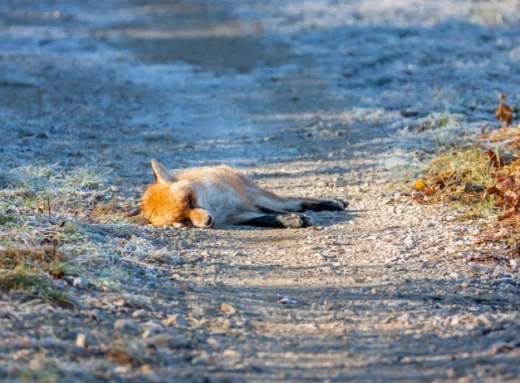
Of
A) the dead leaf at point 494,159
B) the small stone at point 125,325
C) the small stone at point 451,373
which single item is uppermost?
the dead leaf at point 494,159

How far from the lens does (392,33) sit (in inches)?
630

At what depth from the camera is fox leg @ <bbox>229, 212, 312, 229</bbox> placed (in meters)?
6.59

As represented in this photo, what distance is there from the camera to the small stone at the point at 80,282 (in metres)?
4.60

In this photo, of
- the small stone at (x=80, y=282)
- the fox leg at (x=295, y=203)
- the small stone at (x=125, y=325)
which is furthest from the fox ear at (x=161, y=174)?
the small stone at (x=125, y=325)

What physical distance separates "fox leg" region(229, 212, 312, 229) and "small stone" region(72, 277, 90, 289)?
2411 mm

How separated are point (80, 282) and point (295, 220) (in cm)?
248

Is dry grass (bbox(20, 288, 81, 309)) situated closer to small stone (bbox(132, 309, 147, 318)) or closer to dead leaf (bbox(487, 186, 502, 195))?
small stone (bbox(132, 309, 147, 318))

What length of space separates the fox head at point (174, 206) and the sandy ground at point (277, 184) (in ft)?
0.64

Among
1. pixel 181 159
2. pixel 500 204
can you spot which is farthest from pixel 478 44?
pixel 500 204

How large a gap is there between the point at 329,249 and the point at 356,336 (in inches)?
66.0

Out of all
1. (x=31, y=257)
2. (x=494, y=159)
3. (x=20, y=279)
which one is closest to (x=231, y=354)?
(x=20, y=279)

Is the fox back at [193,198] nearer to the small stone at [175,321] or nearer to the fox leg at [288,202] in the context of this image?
the fox leg at [288,202]

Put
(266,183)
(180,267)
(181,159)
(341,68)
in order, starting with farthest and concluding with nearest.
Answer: (341,68), (181,159), (266,183), (180,267)

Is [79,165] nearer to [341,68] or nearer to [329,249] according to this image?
[329,249]
